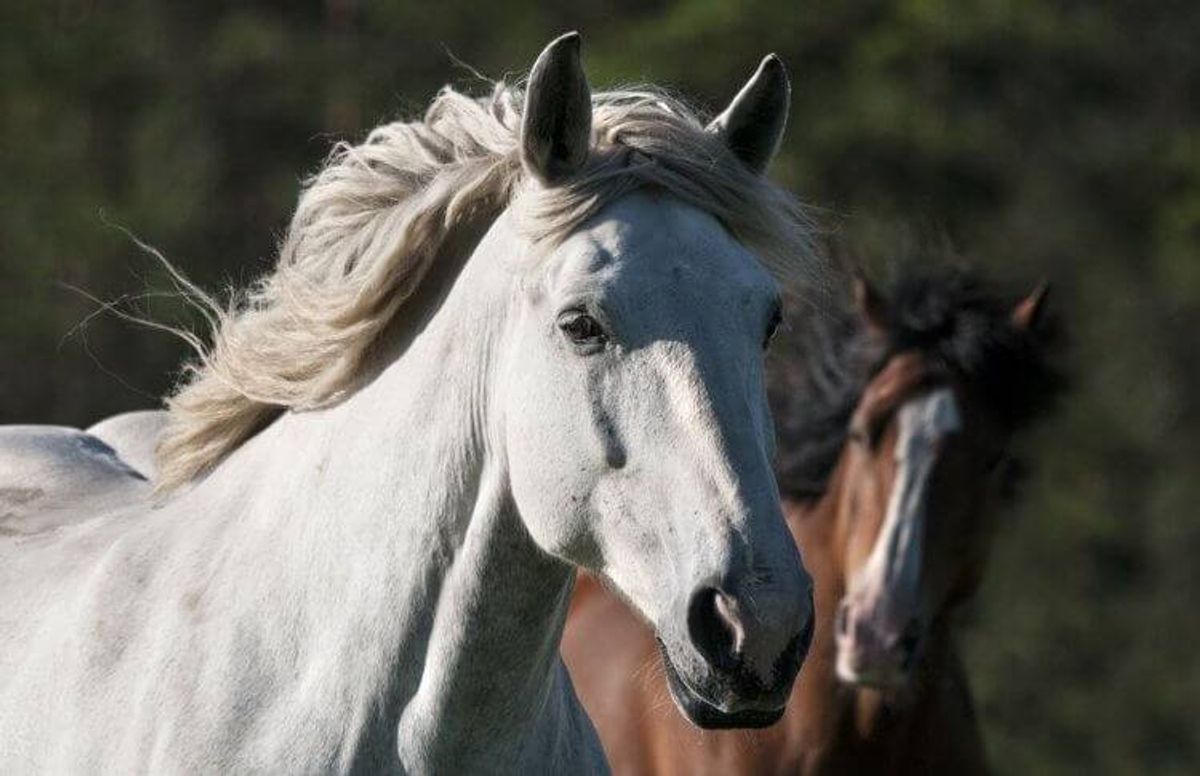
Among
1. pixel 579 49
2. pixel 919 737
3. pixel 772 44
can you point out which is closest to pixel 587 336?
pixel 579 49

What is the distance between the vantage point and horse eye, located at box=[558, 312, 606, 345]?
287cm

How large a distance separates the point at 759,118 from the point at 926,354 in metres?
3.31

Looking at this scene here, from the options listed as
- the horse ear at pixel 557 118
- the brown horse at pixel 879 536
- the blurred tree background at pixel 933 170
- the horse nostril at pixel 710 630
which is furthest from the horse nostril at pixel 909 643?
the blurred tree background at pixel 933 170

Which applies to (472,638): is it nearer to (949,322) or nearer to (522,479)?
(522,479)

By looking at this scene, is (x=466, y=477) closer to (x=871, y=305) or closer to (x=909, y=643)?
(x=909, y=643)

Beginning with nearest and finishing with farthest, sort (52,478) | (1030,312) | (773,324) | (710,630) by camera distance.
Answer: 1. (710,630)
2. (773,324)
3. (52,478)
4. (1030,312)

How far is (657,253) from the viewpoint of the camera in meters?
2.90

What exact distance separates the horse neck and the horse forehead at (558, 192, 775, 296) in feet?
0.55

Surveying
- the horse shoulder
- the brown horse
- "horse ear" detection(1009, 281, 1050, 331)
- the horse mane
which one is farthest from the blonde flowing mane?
"horse ear" detection(1009, 281, 1050, 331)

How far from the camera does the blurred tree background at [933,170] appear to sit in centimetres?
1464

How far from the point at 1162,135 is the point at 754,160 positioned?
13.7m

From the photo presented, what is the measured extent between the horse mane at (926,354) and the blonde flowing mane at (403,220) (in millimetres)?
3120

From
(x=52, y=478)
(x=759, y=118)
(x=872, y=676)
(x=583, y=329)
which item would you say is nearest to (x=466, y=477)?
(x=583, y=329)

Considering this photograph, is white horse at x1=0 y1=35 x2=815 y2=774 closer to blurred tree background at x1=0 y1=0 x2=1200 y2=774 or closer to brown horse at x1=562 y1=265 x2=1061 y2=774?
brown horse at x1=562 y1=265 x2=1061 y2=774
